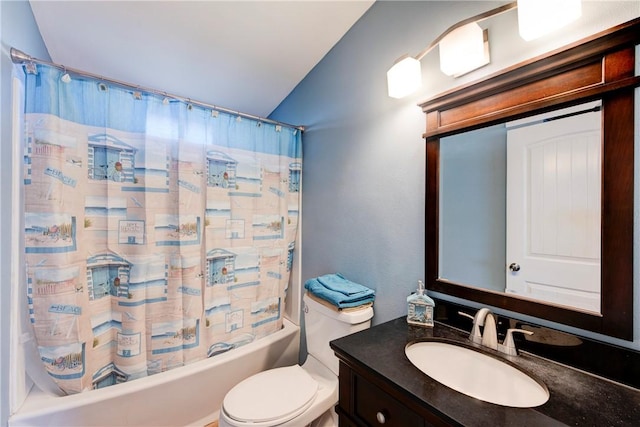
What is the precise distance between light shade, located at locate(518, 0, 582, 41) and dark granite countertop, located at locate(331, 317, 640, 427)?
1.00 meters

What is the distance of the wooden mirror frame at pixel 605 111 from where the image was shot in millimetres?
701

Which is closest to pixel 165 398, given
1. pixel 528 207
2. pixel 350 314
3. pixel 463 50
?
pixel 350 314

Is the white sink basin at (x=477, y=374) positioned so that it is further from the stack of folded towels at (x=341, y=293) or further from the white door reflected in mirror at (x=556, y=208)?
the stack of folded towels at (x=341, y=293)

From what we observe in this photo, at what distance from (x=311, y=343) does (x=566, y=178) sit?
141 cm

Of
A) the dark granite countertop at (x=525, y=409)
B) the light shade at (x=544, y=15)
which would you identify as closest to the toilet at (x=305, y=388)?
the dark granite countertop at (x=525, y=409)

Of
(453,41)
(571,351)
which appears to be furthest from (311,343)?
(453,41)

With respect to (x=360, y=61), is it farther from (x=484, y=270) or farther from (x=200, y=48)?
(x=484, y=270)

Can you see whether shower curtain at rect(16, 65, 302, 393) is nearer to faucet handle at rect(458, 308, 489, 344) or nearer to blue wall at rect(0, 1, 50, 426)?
blue wall at rect(0, 1, 50, 426)

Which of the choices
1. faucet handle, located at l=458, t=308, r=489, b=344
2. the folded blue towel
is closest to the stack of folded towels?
the folded blue towel

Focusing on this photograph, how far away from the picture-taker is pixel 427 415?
64 cm

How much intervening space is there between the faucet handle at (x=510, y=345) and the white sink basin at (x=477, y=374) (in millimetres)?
53

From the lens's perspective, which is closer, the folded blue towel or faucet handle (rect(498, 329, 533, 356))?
faucet handle (rect(498, 329, 533, 356))

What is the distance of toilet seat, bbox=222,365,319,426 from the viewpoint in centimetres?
110

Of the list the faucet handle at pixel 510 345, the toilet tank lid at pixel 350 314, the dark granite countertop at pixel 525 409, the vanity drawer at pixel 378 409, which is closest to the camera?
the dark granite countertop at pixel 525 409
